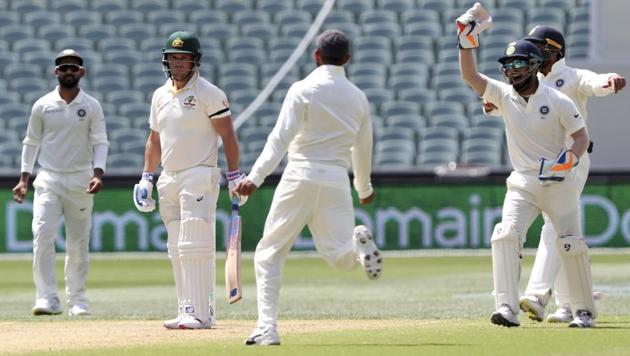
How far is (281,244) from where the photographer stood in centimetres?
935

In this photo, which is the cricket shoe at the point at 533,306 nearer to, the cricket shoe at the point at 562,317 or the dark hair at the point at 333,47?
the cricket shoe at the point at 562,317

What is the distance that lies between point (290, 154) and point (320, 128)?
0.26 metres

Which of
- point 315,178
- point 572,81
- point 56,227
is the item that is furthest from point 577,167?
point 56,227

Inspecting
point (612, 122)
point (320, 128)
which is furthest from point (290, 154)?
point (612, 122)

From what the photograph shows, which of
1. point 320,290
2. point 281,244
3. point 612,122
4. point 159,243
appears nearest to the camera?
point 281,244

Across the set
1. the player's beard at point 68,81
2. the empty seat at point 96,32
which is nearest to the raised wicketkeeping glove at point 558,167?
the player's beard at point 68,81

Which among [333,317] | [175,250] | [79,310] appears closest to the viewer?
[175,250]

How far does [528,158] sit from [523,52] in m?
0.74

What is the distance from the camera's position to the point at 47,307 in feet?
44.1

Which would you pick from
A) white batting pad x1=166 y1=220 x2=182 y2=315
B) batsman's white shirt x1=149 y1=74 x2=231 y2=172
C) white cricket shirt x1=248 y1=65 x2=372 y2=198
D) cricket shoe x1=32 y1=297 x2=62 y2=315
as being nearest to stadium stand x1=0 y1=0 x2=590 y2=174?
cricket shoe x1=32 y1=297 x2=62 y2=315

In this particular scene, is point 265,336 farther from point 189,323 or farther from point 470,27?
point 470,27

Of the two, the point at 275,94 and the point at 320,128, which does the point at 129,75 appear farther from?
the point at 320,128

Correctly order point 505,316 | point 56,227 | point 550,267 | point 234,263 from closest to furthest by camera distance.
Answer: point 234,263
point 505,316
point 550,267
point 56,227

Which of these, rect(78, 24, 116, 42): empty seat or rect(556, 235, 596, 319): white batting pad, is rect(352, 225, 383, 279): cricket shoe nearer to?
rect(556, 235, 596, 319): white batting pad
